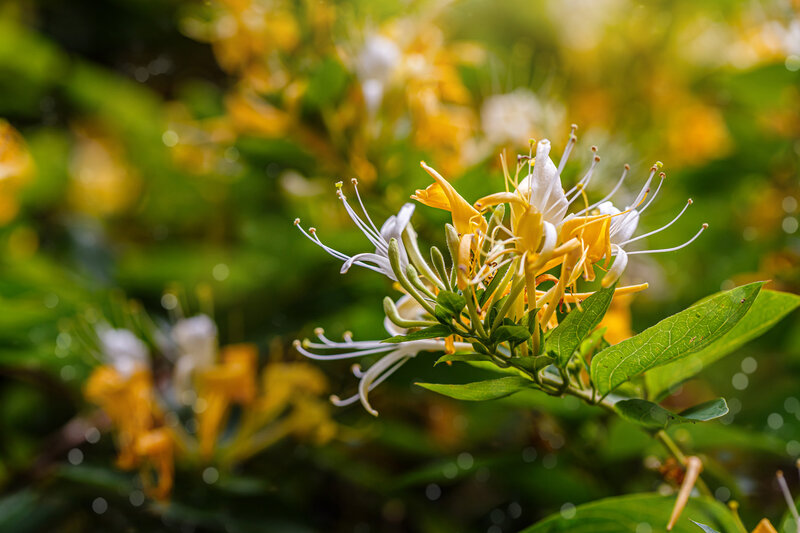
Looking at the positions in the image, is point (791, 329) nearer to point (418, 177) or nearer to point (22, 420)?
point (418, 177)

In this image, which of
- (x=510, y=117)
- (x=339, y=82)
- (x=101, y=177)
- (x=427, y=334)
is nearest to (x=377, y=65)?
(x=339, y=82)

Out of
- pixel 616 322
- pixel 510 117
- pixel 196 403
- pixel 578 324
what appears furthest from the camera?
pixel 510 117

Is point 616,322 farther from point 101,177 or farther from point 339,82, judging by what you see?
point 101,177

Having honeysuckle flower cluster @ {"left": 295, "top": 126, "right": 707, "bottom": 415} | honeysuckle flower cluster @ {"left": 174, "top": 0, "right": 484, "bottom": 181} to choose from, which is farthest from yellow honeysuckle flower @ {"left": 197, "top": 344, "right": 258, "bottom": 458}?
honeysuckle flower cluster @ {"left": 295, "top": 126, "right": 707, "bottom": 415}

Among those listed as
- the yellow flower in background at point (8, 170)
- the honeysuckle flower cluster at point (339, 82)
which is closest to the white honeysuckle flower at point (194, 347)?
the honeysuckle flower cluster at point (339, 82)

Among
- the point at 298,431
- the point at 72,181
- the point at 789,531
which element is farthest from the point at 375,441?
the point at 72,181

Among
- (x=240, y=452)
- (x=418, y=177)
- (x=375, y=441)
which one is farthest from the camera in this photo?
(x=375, y=441)
